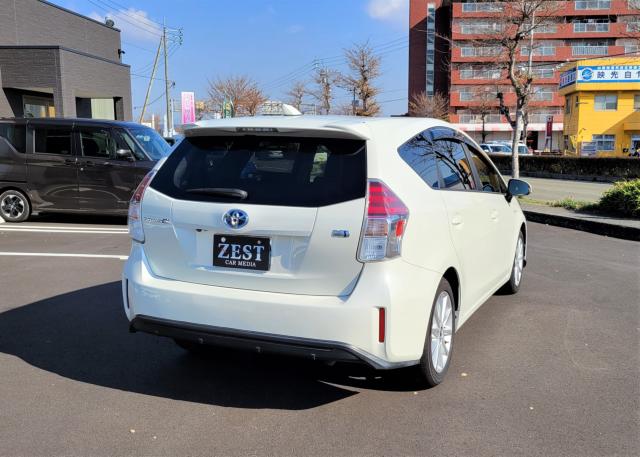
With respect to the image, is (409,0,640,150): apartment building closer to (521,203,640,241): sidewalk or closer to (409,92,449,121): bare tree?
(409,92,449,121): bare tree

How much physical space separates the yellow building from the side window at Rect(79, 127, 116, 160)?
44756 mm

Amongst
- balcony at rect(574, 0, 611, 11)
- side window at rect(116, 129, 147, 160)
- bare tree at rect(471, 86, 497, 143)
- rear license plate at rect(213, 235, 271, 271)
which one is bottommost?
rear license plate at rect(213, 235, 271, 271)

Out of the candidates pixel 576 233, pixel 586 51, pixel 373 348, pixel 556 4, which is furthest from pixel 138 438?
pixel 586 51

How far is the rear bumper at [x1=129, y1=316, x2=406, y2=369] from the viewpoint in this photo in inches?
122

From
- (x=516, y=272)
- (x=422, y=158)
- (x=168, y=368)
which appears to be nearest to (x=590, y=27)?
(x=516, y=272)

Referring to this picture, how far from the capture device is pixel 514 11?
18312 millimetres

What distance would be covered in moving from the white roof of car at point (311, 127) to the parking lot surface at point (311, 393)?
1.59 m

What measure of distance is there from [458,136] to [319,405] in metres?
2.45

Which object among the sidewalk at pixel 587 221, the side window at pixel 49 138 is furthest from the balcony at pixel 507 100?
the side window at pixel 49 138

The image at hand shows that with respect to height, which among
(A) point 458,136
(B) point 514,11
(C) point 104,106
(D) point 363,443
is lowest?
(D) point 363,443

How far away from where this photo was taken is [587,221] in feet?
36.8

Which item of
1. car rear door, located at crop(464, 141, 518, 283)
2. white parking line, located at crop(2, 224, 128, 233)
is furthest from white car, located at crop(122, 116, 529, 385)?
white parking line, located at crop(2, 224, 128, 233)

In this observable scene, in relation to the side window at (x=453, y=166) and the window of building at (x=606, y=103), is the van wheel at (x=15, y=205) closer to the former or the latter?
the side window at (x=453, y=166)

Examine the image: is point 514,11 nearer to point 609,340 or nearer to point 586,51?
point 609,340
